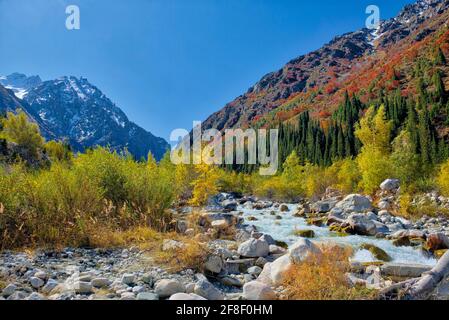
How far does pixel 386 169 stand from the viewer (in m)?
28.0

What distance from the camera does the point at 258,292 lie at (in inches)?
184

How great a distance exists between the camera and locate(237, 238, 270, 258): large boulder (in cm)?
771

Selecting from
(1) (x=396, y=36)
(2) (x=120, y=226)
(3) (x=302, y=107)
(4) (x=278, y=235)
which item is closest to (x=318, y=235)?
(4) (x=278, y=235)

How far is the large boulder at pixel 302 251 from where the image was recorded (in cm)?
573

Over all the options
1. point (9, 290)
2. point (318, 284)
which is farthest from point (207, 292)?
point (9, 290)

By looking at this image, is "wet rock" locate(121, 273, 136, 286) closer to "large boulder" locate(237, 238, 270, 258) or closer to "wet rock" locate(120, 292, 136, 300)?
"wet rock" locate(120, 292, 136, 300)

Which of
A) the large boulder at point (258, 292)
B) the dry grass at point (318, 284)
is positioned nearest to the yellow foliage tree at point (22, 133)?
the large boulder at point (258, 292)

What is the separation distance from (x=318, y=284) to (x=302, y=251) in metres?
1.38

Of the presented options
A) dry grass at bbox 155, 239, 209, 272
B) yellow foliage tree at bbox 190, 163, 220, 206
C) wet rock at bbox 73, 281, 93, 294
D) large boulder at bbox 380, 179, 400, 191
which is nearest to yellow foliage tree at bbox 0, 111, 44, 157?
yellow foliage tree at bbox 190, 163, 220, 206

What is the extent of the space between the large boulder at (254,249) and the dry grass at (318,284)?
2.29m

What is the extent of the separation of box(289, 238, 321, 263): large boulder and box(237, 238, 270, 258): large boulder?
1834mm

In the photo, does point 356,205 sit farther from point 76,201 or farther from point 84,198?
point 76,201
